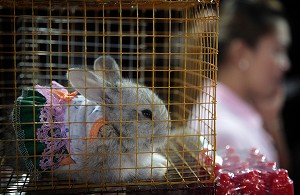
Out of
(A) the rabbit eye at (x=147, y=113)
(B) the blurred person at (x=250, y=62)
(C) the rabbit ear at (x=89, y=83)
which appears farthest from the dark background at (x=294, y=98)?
(C) the rabbit ear at (x=89, y=83)

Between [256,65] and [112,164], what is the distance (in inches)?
65.4

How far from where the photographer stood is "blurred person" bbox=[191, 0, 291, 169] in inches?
102

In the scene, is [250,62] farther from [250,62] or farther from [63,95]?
[63,95]

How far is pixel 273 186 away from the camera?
122 cm

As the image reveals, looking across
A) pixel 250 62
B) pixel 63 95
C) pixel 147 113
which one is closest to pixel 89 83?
pixel 63 95

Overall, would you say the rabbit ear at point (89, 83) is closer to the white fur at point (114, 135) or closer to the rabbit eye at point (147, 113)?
the white fur at point (114, 135)

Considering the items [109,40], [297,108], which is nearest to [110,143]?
[109,40]

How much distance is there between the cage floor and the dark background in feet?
6.76

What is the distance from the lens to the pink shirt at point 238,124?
237 centimetres

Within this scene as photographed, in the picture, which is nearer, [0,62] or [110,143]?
[110,143]

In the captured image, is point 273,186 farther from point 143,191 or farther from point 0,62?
point 0,62

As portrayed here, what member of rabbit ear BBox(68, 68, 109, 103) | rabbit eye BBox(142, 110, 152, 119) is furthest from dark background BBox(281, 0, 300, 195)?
rabbit ear BBox(68, 68, 109, 103)

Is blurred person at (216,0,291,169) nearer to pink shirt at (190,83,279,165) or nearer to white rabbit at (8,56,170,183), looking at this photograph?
pink shirt at (190,83,279,165)

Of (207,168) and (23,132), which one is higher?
(23,132)
